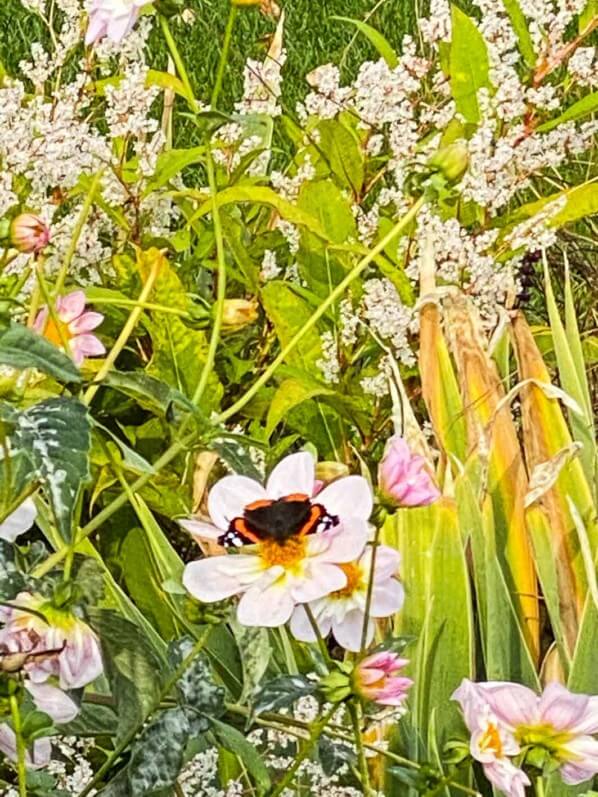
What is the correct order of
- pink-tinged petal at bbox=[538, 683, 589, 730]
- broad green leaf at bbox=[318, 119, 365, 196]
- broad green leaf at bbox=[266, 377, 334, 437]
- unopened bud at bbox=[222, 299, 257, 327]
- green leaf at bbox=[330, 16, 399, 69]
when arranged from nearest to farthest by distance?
pink-tinged petal at bbox=[538, 683, 589, 730], unopened bud at bbox=[222, 299, 257, 327], broad green leaf at bbox=[266, 377, 334, 437], broad green leaf at bbox=[318, 119, 365, 196], green leaf at bbox=[330, 16, 399, 69]

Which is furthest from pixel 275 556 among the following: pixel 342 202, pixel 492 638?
pixel 342 202

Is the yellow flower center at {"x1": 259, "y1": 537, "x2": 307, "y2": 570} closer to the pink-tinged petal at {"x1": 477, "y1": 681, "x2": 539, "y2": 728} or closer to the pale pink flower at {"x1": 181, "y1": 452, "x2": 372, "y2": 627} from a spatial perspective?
the pale pink flower at {"x1": 181, "y1": 452, "x2": 372, "y2": 627}

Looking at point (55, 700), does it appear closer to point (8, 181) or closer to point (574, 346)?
point (8, 181)

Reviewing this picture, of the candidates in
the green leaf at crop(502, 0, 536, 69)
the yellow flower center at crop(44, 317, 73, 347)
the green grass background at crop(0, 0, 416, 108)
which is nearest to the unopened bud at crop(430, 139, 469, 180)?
the yellow flower center at crop(44, 317, 73, 347)

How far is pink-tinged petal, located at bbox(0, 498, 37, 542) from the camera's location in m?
0.80

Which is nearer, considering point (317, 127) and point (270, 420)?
point (270, 420)

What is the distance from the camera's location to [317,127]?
4.74ft

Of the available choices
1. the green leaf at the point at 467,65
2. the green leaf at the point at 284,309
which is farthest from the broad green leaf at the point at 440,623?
the green leaf at the point at 467,65

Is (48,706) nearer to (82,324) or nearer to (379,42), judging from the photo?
(82,324)

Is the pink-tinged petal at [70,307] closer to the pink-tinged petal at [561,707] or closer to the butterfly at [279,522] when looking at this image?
the butterfly at [279,522]

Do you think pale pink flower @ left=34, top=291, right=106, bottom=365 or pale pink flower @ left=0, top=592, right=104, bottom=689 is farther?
pale pink flower @ left=34, top=291, right=106, bottom=365

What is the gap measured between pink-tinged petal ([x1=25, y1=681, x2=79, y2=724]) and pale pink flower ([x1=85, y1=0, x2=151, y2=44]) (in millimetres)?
338

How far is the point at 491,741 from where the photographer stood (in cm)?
75

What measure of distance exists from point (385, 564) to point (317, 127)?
0.71 metres
